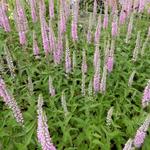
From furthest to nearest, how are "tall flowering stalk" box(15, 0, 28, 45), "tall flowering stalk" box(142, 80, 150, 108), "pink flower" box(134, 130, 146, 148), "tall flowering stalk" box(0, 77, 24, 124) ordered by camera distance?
"tall flowering stalk" box(15, 0, 28, 45), "tall flowering stalk" box(142, 80, 150, 108), "tall flowering stalk" box(0, 77, 24, 124), "pink flower" box(134, 130, 146, 148)

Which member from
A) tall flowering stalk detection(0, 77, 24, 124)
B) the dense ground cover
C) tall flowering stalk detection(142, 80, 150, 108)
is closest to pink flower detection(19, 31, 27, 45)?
the dense ground cover

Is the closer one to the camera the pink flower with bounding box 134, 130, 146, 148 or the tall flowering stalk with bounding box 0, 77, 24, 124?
the pink flower with bounding box 134, 130, 146, 148

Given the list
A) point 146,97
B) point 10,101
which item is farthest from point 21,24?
point 146,97

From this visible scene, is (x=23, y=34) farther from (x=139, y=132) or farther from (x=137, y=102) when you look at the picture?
(x=139, y=132)

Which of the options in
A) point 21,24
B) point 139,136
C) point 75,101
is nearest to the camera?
point 139,136

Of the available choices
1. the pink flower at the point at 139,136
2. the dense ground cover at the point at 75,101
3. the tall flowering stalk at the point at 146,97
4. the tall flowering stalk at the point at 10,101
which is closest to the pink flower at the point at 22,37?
the dense ground cover at the point at 75,101

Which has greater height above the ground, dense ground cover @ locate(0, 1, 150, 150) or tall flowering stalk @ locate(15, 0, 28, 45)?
tall flowering stalk @ locate(15, 0, 28, 45)

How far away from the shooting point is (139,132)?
150 inches

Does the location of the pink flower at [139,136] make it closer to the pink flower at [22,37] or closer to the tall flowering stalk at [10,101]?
the tall flowering stalk at [10,101]

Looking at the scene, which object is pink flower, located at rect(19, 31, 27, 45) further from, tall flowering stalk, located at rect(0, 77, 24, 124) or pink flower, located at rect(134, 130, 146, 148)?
pink flower, located at rect(134, 130, 146, 148)

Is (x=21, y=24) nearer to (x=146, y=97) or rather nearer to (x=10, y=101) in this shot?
(x=10, y=101)

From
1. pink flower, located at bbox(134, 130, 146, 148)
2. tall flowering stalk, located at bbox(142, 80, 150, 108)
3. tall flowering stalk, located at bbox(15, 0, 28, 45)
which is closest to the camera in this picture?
pink flower, located at bbox(134, 130, 146, 148)

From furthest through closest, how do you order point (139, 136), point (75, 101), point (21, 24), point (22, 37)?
point (21, 24) < point (22, 37) < point (75, 101) < point (139, 136)

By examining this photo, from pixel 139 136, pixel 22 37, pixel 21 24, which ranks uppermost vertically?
pixel 21 24
